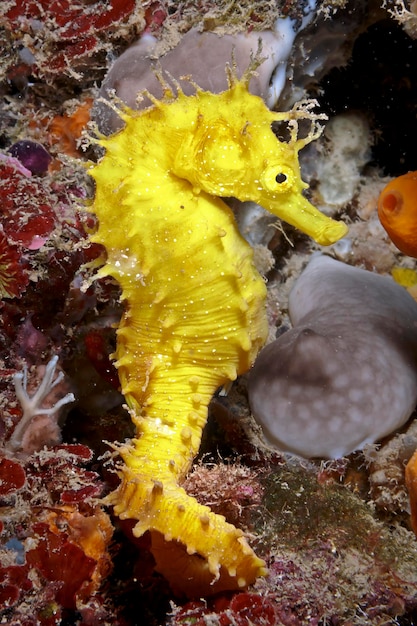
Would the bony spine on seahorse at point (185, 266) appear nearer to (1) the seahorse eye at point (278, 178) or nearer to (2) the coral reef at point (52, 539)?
(1) the seahorse eye at point (278, 178)

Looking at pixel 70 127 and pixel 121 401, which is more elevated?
pixel 70 127

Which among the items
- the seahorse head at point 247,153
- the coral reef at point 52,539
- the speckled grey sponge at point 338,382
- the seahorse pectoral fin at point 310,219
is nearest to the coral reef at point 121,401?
the coral reef at point 52,539

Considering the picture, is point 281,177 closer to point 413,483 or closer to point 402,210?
point 402,210

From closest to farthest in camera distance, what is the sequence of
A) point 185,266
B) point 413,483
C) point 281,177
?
point 413,483, point 281,177, point 185,266

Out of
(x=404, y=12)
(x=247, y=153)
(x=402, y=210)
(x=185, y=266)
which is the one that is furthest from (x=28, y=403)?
(x=404, y=12)

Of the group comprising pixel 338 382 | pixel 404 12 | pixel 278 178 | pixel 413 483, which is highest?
pixel 404 12

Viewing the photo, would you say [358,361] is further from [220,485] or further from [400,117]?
[400,117]

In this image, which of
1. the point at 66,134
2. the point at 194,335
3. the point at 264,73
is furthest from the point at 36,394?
the point at 264,73
